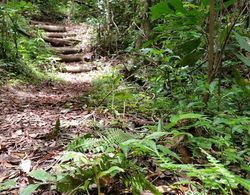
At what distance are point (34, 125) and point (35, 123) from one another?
2.7 inches

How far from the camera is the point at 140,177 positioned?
A: 59.4 inches

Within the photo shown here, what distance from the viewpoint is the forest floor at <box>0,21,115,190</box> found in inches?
80.2

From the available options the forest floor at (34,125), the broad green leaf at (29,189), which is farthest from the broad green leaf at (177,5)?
the broad green leaf at (29,189)

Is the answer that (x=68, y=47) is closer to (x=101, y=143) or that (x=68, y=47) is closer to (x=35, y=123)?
(x=35, y=123)

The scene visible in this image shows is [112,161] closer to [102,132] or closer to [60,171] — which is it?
[60,171]

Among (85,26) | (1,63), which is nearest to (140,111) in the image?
(1,63)

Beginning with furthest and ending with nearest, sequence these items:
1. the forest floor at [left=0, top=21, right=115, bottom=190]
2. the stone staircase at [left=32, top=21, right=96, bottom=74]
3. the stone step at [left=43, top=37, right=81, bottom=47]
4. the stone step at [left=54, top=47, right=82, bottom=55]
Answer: the stone step at [left=43, top=37, right=81, bottom=47] < the stone step at [left=54, top=47, right=82, bottom=55] < the stone staircase at [left=32, top=21, right=96, bottom=74] < the forest floor at [left=0, top=21, right=115, bottom=190]

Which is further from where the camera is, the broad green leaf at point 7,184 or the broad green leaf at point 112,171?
the broad green leaf at point 7,184

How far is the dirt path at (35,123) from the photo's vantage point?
2.07 metres

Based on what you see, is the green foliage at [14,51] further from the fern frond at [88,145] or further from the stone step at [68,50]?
the fern frond at [88,145]

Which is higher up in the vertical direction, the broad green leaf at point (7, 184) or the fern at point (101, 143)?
the fern at point (101, 143)

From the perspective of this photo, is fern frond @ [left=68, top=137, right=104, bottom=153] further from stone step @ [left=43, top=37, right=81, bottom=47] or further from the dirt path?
stone step @ [left=43, top=37, right=81, bottom=47]

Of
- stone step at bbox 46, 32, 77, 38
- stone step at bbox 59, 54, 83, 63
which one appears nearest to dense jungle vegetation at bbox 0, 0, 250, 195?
stone step at bbox 59, 54, 83, 63

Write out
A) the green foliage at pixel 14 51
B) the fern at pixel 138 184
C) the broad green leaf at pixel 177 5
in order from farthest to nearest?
the green foliage at pixel 14 51 → the broad green leaf at pixel 177 5 → the fern at pixel 138 184
